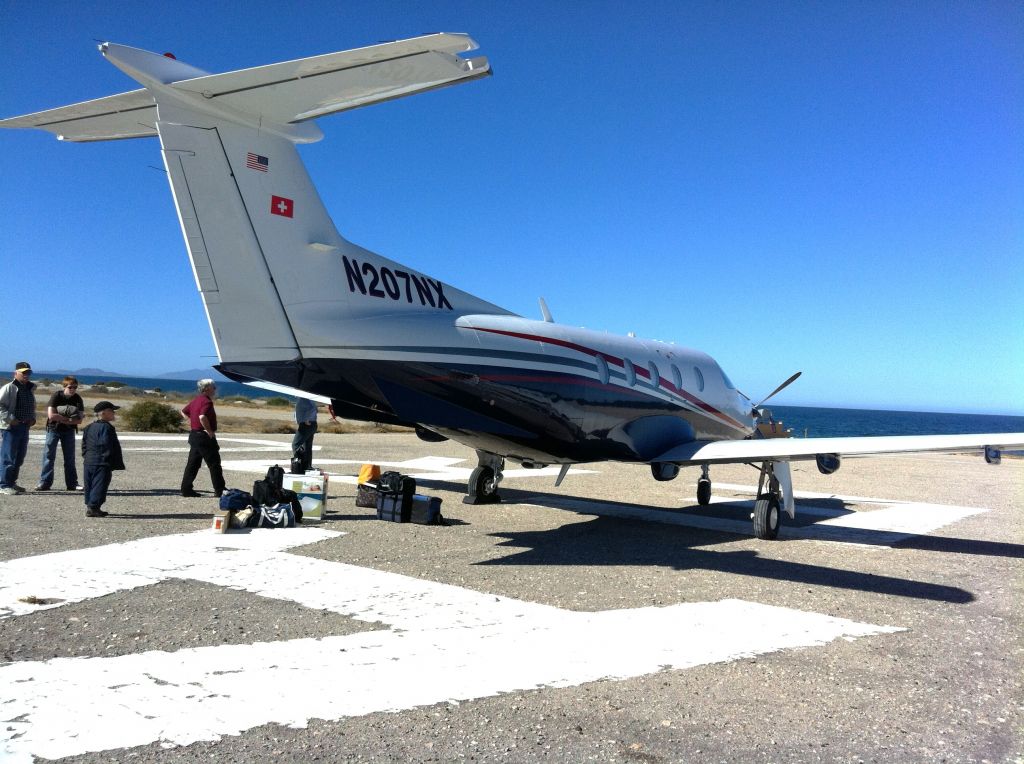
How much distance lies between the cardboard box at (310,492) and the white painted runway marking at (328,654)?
253 centimetres

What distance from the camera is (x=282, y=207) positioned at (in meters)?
7.62

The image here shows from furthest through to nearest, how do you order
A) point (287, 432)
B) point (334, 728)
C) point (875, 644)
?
1. point (287, 432)
2. point (875, 644)
3. point (334, 728)

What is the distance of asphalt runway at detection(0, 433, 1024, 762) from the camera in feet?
12.3

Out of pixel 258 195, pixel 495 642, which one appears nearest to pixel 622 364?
pixel 258 195

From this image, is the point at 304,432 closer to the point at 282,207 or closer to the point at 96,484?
the point at 96,484

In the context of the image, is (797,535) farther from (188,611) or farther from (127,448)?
(127,448)

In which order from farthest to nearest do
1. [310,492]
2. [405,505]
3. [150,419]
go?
[150,419] < [405,505] < [310,492]

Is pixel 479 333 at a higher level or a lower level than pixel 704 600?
higher

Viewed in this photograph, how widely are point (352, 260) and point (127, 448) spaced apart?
16.2m

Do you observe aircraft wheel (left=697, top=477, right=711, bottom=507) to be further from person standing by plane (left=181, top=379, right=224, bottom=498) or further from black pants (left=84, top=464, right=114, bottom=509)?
black pants (left=84, top=464, right=114, bottom=509)

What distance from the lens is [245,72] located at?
650 cm

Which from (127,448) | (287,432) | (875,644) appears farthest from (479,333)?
(287,432)

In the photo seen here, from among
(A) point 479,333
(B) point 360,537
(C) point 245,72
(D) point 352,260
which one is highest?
(C) point 245,72

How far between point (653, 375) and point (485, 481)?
3705mm
